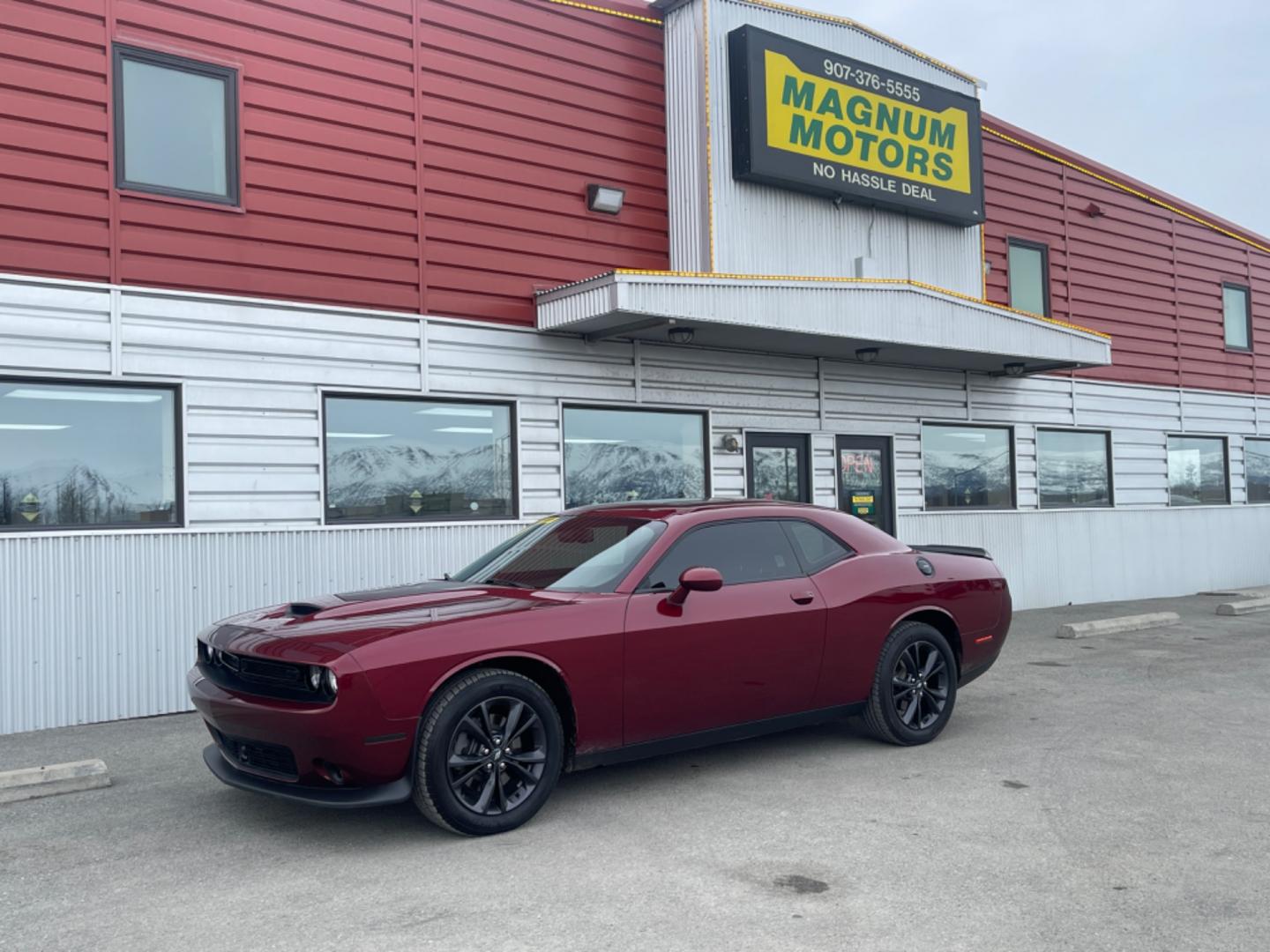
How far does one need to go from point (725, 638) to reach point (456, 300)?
5.54 meters

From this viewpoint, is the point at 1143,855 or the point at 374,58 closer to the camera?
the point at 1143,855

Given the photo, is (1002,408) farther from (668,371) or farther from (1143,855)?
(1143,855)

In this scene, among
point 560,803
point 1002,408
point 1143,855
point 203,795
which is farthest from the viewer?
point 1002,408

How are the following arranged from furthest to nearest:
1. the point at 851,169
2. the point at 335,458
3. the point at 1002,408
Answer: the point at 1002,408 < the point at 851,169 < the point at 335,458

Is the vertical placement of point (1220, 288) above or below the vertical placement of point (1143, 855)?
above

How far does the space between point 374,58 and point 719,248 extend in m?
3.87

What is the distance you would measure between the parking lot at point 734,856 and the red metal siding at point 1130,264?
10.3 meters

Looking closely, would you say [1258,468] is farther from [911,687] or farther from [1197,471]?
[911,687]

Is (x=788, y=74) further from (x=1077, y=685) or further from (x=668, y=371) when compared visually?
(x=1077, y=685)

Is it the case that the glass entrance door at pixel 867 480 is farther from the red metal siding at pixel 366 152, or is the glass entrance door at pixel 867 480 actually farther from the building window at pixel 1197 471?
the building window at pixel 1197 471

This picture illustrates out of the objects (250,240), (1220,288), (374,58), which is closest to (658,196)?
(374,58)

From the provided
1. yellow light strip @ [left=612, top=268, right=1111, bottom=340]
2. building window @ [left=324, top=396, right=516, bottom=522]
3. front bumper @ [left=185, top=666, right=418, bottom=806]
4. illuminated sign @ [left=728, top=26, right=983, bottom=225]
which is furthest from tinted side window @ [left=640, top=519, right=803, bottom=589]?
illuminated sign @ [left=728, top=26, right=983, bottom=225]

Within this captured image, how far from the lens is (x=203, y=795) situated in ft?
19.5

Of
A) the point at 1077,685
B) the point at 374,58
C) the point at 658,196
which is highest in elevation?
the point at 374,58
